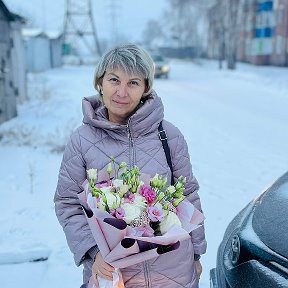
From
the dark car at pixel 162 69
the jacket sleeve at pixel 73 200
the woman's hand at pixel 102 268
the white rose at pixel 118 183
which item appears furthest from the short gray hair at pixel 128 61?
the dark car at pixel 162 69

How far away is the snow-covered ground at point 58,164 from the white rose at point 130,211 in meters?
1.90

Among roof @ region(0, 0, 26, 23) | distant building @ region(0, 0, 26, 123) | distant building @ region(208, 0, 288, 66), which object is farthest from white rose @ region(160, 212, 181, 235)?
distant building @ region(208, 0, 288, 66)

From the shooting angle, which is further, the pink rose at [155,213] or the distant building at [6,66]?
the distant building at [6,66]

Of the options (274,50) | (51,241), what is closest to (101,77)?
(51,241)

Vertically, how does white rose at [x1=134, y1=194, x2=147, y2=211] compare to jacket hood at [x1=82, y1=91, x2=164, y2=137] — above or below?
below

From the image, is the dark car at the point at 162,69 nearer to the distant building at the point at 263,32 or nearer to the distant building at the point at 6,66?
the distant building at the point at 6,66

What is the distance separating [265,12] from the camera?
40.2 meters

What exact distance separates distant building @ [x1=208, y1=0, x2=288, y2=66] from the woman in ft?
114

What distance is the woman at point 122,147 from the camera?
192 centimetres

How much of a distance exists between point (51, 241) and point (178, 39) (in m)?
62.0

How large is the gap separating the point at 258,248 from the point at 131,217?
861 millimetres

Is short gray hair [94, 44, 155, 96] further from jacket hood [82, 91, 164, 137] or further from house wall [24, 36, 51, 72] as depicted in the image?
house wall [24, 36, 51, 72]

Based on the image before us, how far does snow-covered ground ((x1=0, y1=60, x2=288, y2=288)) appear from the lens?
3.71 meters

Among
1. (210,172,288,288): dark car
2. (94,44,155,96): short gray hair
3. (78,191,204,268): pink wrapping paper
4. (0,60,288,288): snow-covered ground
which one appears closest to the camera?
(78,191,204,268): pink wrapping paper
